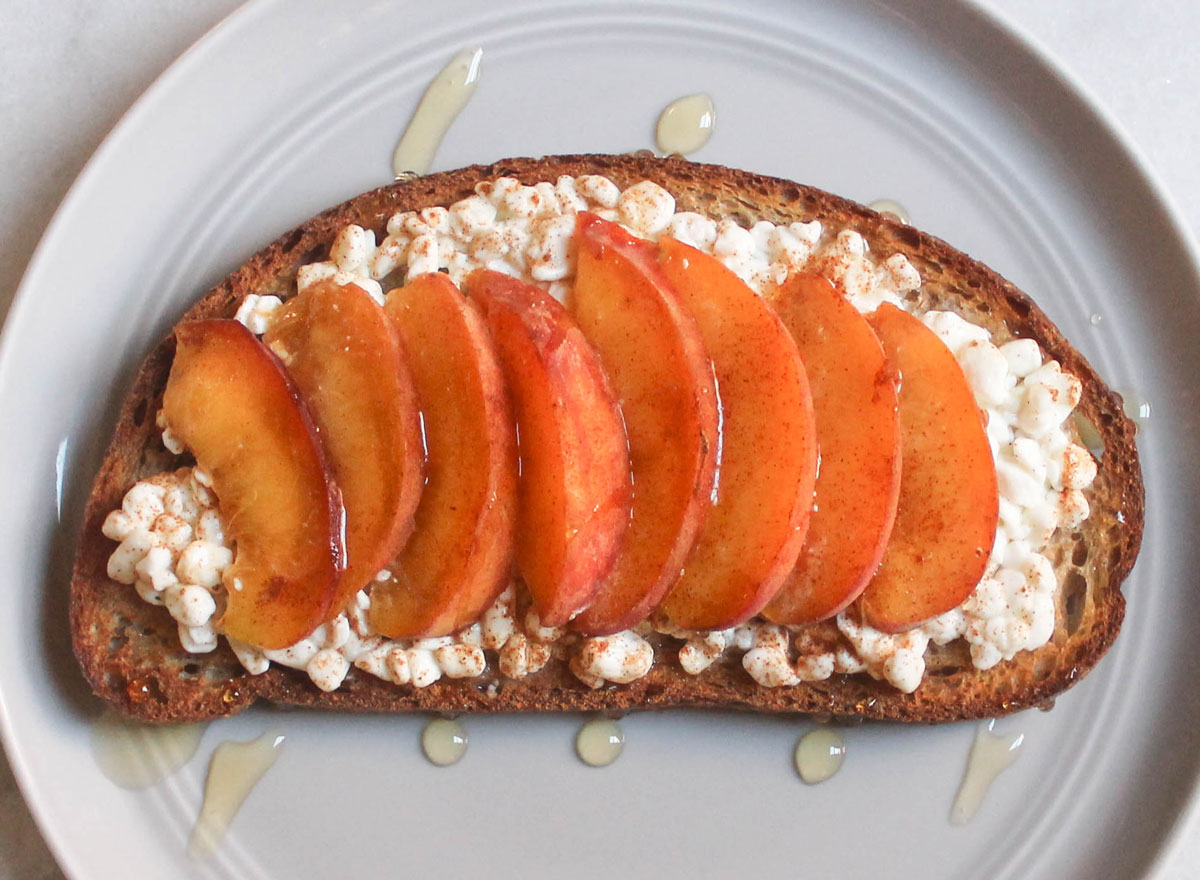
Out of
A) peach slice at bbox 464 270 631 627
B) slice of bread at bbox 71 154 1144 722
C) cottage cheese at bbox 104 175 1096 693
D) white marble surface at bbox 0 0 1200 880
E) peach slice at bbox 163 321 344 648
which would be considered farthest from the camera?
white marble surface at bbox 0 0 1200 880

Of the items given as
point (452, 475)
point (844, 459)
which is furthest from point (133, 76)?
point (844, 459)

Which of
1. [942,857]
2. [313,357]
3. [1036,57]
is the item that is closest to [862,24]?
[1036,57]

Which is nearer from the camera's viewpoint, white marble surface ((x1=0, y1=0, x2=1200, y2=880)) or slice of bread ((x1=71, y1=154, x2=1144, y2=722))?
slice of bread ((x1=71, y1=154, x2=1144, y2=722))

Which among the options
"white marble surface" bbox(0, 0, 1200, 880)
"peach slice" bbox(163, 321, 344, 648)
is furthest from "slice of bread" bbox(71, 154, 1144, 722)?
"white marble surface" bbox(0, 0, 1200, 880)

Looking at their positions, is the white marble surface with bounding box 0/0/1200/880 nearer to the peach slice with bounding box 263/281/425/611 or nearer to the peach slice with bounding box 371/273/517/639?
the peach slice with bounding box 263/281/425/611

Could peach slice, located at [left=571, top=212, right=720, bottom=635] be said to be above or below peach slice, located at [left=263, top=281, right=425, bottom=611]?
above

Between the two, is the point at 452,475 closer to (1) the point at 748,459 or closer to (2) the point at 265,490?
(2) the point at 265,490

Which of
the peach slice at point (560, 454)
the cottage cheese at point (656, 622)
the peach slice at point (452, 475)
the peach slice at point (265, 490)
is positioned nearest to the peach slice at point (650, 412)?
the peach slice at point (560, 454)

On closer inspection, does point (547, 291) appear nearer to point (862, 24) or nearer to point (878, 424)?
point (878, 424)
